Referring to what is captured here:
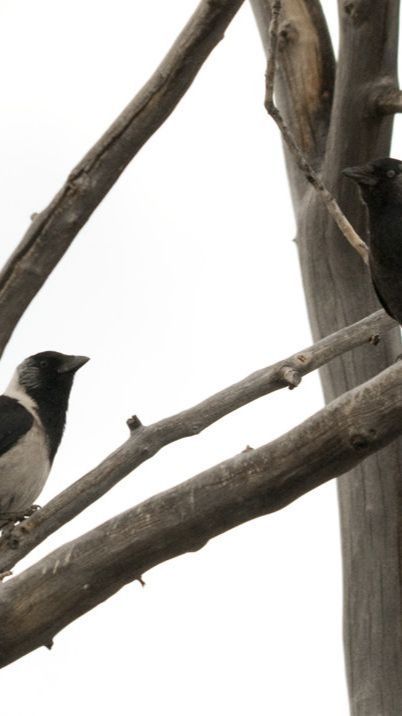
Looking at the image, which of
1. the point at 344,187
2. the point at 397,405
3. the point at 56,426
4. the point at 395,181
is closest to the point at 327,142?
the point at 344,187

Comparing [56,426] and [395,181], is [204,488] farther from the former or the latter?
[56,426]

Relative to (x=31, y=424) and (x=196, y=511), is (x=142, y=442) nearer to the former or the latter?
→ (x=196, y=511)

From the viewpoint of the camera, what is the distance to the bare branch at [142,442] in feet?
18.9

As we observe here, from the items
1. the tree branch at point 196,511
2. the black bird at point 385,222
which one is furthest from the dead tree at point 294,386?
the black bird at point 385,222

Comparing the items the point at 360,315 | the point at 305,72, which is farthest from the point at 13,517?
the point at 305,72

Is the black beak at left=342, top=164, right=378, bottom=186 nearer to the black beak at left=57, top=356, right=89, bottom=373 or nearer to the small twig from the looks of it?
the small twig

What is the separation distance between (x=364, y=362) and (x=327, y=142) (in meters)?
1.23

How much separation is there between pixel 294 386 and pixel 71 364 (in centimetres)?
317

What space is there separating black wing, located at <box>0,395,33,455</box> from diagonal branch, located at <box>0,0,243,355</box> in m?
2.08

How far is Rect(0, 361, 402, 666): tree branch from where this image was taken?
15.2 feet

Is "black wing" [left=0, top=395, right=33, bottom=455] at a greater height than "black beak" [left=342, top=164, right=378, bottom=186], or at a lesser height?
lesser

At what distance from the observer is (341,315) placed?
7812 millimetres

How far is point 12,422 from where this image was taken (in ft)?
27.2

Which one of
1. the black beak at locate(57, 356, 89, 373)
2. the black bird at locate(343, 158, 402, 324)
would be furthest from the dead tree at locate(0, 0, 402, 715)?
the black beak at locate(57, 356, 89, 373)
